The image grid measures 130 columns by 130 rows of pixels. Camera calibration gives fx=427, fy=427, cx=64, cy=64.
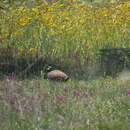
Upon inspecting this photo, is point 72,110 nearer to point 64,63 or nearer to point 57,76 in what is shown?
point 57,76

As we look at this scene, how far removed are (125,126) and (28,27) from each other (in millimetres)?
5031

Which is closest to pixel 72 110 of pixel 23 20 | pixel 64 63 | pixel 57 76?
pixel 57 76

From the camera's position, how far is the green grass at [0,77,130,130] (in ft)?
13.5

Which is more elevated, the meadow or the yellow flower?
the yellow flower

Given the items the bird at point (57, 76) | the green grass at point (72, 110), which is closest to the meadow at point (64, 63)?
the green grass at point (72, 110)

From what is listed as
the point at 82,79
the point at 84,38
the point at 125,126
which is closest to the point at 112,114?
the point at 125,126

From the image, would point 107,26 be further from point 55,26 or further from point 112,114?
point 112,114

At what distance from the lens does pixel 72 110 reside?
4910 millimetres

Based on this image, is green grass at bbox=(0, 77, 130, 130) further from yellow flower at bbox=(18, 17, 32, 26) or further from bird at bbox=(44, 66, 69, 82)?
yellow flower at bbox=(18, 17, 32, 26)

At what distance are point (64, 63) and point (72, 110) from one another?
347 cm

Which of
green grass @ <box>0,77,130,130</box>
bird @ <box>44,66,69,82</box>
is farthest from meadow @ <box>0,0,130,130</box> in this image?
bird @ <box>44,66,69,82</box>

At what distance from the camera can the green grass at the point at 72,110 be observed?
4102 mm

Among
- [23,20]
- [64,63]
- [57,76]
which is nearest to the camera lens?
[57,76]

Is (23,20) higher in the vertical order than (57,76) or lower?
higher
